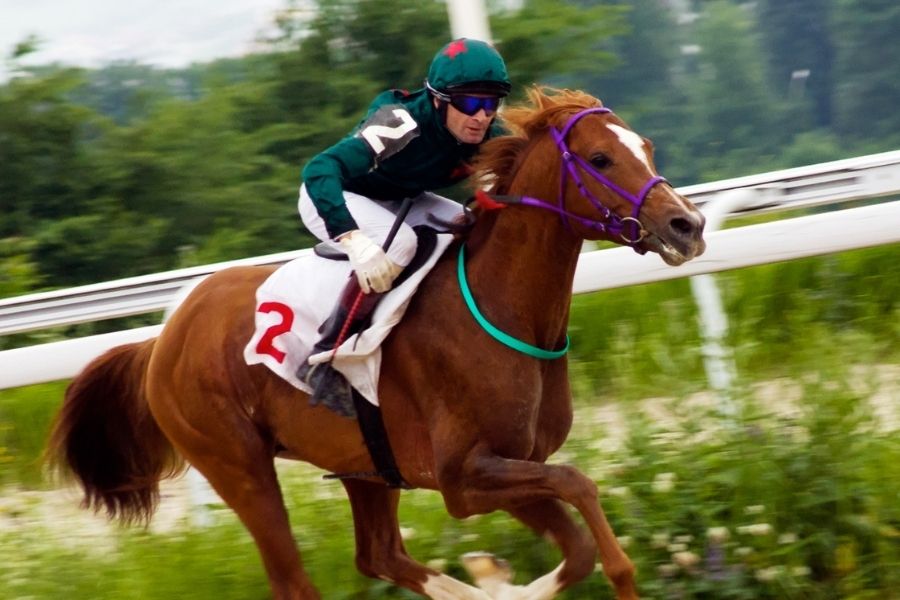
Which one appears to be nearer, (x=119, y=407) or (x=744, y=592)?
(x=744, y=592)

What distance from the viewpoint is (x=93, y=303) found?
19.9ft

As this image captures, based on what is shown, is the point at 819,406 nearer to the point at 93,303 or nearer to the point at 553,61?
the point at 93,303

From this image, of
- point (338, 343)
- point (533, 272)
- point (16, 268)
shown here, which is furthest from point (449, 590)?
point (16, 268)

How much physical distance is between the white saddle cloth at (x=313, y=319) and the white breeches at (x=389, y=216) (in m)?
0.08

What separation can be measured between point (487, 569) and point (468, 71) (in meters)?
1.55

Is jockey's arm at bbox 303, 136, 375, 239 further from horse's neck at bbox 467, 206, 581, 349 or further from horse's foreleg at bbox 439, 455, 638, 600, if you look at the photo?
horse's foreleg at bbox 439, 455, 638, 600

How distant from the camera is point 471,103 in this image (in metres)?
4.25

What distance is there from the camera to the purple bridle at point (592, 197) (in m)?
3.85

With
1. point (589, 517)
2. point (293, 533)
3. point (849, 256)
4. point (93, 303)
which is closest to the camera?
point (589, 517)

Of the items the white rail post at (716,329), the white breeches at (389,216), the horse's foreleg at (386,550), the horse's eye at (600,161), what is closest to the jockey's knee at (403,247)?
the white breeches at (389,216)

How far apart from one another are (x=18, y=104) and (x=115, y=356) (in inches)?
239

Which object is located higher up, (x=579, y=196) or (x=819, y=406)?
(x=579, y=196)

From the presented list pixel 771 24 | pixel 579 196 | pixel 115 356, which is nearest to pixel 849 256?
pixel 579 196

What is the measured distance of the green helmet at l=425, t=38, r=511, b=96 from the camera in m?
4.19
